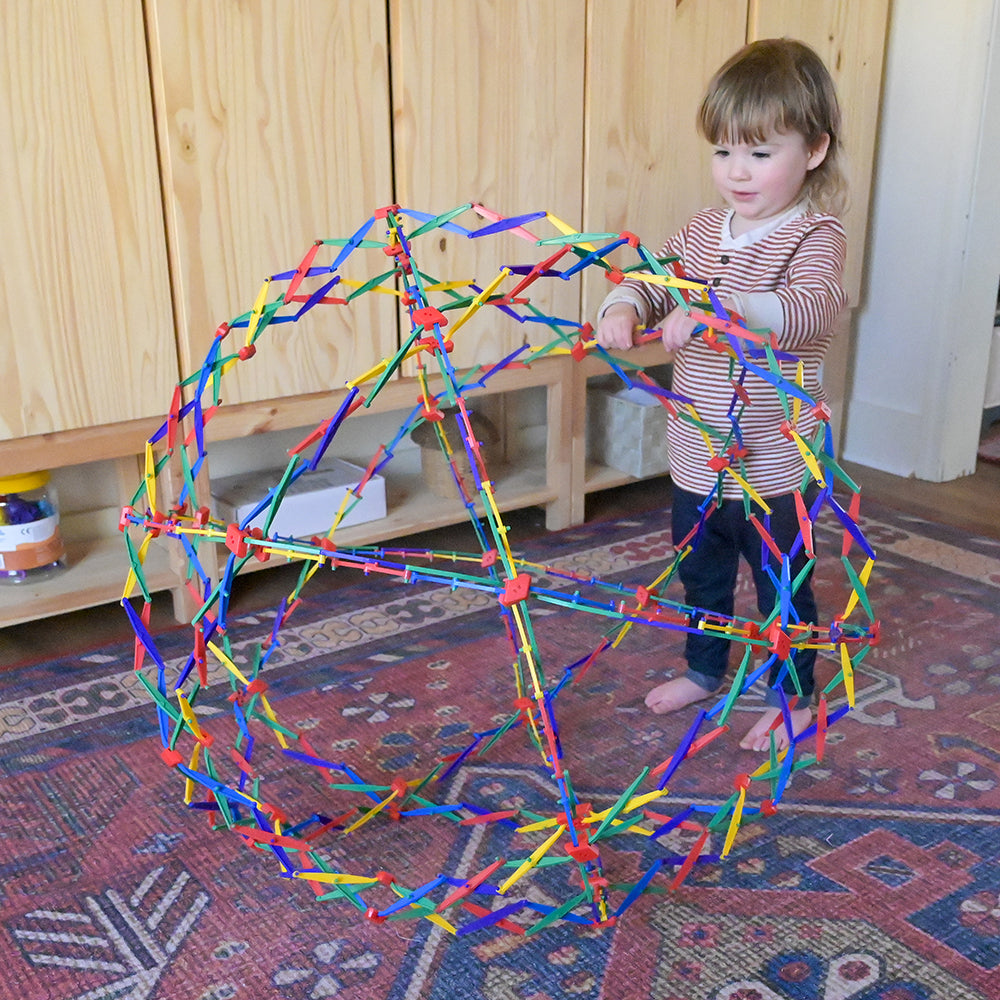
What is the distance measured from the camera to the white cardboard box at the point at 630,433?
1.96m

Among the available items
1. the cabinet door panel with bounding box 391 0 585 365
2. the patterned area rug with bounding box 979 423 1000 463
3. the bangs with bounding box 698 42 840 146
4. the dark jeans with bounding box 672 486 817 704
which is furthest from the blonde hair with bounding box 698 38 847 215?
the patterned area rug with bounding box 979 423 1000 463

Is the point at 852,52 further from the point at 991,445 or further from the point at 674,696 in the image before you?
the point at 674,696

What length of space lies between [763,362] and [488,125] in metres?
0.72

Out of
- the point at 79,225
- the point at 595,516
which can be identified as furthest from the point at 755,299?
the point at 595,516

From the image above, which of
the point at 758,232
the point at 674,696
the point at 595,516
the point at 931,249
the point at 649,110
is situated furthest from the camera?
the point at 931,249

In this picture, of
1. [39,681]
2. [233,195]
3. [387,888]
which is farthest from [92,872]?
[233,195]

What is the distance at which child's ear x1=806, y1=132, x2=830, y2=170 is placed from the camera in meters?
1.18

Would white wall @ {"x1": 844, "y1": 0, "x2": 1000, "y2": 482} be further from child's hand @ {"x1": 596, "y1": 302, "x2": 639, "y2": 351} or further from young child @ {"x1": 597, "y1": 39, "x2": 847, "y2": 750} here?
child's hand @ {"x1": 596, "y1": 302, "x2": 639, "y2": 351}

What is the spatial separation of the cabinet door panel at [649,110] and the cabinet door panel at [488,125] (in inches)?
1.5

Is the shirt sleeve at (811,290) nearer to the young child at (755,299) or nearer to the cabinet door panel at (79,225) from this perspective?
the young child at (755,299)

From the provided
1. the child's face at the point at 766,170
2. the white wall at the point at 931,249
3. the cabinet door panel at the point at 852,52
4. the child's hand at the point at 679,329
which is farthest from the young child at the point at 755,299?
the white wall at the point at 931,249

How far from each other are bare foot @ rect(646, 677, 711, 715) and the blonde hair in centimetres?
60

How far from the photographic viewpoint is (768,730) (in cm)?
122

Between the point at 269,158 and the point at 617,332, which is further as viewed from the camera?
the point at 269,158
